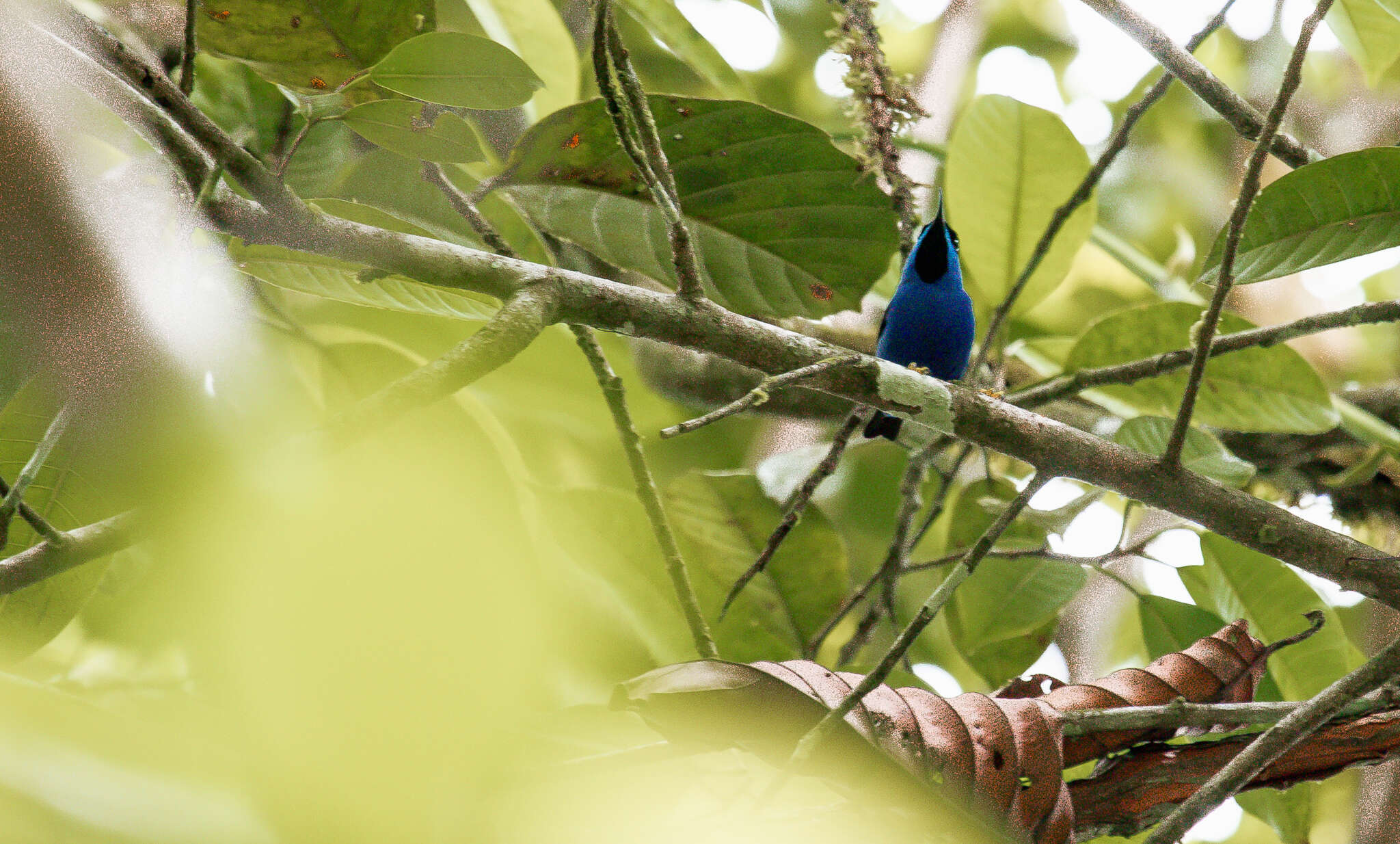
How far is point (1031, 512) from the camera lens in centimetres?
202

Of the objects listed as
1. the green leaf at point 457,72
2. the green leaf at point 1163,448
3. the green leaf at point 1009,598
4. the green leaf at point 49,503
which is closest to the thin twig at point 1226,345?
the green leaf at point 1163,448

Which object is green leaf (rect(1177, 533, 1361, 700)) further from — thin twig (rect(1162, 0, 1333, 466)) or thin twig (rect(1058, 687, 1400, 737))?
thin twig (rect(1162, 0, 1333, 466))

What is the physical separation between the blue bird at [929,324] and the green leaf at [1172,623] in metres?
0.91

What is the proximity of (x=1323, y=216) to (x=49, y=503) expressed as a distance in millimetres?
1949

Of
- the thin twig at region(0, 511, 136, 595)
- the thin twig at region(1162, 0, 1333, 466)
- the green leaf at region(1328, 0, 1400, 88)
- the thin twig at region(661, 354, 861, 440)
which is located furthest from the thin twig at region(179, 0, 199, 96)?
the green leaf at region(1328, 0, 1400, 88)

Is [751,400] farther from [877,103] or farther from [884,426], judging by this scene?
[884,426]

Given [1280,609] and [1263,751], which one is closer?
[1263,751]

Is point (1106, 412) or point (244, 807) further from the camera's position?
point (1106, 412)

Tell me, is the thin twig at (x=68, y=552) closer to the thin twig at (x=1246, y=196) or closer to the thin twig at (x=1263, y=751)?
the thin twig at (x=1263, y=751)

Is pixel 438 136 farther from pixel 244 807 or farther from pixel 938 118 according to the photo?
pixel 938 118

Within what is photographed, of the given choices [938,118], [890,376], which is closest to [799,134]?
[890,376]

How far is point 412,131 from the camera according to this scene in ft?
4.25

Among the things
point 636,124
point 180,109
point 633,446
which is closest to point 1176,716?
point 633,446

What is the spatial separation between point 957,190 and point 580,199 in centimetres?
114
